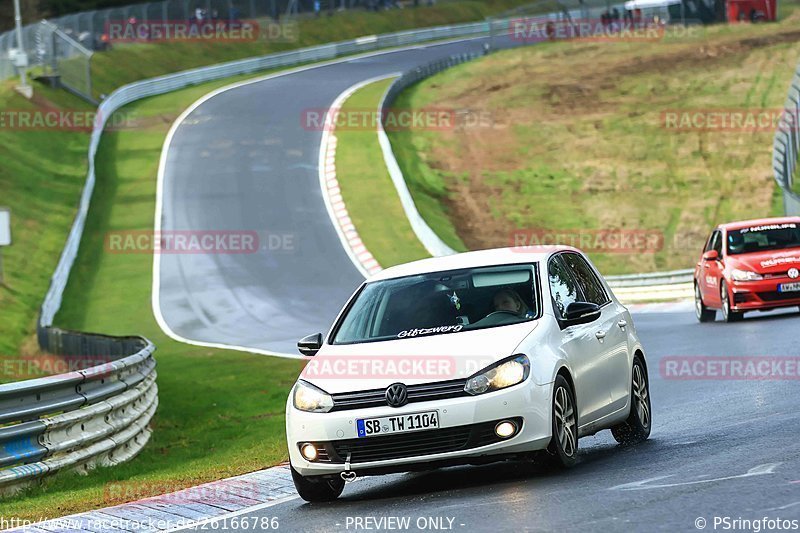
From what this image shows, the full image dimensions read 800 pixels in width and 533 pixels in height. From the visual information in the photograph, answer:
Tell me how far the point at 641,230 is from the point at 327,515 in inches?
1360

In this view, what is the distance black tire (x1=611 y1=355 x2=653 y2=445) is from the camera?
36.2 ft

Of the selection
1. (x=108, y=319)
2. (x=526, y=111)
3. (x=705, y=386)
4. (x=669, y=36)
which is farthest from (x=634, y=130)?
(x=705, y=386)

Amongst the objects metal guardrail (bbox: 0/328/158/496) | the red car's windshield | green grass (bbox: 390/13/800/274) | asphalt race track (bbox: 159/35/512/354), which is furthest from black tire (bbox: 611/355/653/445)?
green grass (bbox: 390/13/800/274)

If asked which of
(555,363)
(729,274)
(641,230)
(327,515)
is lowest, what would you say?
(641,230)

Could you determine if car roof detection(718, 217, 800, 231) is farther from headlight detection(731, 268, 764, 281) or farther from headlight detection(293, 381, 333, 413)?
headlight detection(293, 381, 333, 413)

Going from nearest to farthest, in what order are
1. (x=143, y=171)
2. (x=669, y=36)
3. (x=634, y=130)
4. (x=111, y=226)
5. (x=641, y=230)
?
(x=111, y=226) → (x=641, y=230) → (x=143, y=171) → (x=634, y=130) → (x=669, y=36)

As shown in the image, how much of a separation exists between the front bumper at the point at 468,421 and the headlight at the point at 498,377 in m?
0.05

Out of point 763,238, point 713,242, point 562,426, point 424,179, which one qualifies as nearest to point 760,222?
point 763,238

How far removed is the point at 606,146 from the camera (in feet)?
168

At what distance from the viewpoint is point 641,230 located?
139 feet

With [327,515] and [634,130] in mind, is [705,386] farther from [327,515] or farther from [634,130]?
[634,130]

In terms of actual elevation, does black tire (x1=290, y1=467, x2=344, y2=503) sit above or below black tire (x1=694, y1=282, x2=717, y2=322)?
above

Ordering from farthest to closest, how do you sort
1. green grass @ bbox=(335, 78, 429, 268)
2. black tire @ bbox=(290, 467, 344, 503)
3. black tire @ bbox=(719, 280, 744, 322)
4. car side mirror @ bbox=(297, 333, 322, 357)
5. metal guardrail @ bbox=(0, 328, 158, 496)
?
green grass @ bbox=(335, 78, 429, 268)
black tire @ bbox=(719, 280, 744, 322)
metal guardrail @ bbox=(0, 328, 158, 496)
car side mirror @ bbox=(297, 333, 322, 357)
black tire @ bbox=(290, 467, 344, 503)

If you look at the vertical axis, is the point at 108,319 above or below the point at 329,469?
below
